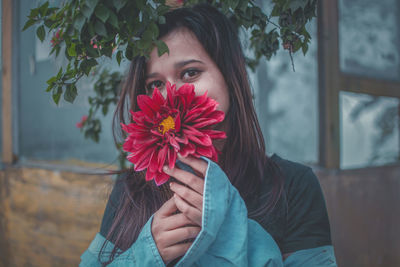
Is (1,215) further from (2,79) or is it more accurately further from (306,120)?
(306,120)

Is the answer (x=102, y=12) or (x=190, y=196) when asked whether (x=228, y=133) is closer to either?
(x=190, y=196)

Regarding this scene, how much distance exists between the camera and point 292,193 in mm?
818

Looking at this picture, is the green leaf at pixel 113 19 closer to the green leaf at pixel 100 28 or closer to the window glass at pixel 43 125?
the green leaf at pixel 100 28

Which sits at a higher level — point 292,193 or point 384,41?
point 384,41

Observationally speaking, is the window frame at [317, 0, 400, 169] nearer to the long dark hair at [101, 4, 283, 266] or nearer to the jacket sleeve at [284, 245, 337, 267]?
the long dark hair at [101, 4, 283, 266]

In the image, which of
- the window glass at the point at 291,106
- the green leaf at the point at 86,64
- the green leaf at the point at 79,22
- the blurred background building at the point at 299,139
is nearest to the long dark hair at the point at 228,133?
the green leaf at the point at 86,64

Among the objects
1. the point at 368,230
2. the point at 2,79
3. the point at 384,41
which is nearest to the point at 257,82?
the point at 384,41

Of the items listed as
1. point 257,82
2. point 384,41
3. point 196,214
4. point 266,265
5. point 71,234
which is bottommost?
point 71,234

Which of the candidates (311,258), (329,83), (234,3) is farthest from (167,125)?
(329,83)

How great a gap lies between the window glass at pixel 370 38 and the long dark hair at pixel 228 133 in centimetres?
117

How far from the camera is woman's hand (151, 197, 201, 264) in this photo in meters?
0.59

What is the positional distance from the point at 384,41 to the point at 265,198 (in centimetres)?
180

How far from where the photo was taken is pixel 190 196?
573 millimetres

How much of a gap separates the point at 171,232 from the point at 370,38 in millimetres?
1986
